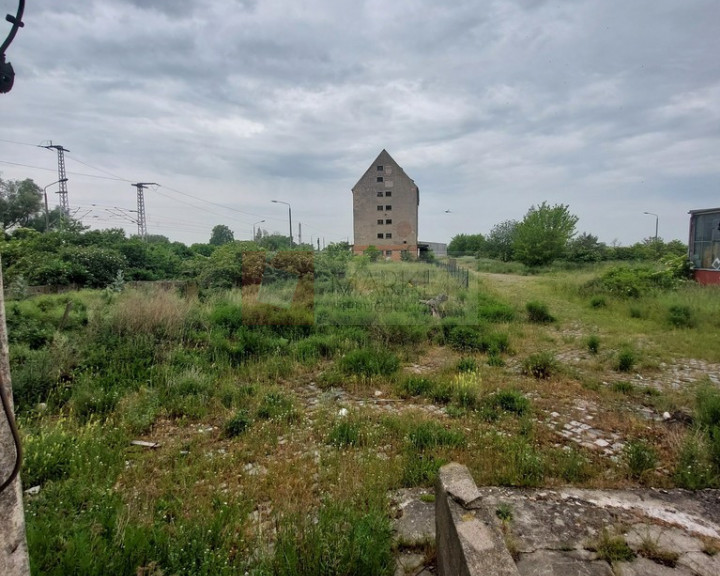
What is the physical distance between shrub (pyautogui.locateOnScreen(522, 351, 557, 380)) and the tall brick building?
3011cm

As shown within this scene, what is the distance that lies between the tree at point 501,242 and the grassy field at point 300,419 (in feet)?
102

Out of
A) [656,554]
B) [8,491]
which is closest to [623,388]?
[656,554]

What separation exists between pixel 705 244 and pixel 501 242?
96.3ft

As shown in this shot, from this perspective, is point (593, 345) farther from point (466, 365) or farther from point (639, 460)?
point (639, 460)

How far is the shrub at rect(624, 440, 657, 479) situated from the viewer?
2.99 meters

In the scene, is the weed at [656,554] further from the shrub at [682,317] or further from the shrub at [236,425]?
the shrub at [682,317]

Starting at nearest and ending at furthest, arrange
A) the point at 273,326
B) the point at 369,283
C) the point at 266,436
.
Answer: the point at 266,436 → the point at 273,326 → the point at 369,283

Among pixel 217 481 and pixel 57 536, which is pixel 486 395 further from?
pixel 57 536

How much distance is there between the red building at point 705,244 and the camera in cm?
1220

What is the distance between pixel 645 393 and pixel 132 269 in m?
13.8

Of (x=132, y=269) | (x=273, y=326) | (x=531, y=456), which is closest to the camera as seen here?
(x=531, y=456)

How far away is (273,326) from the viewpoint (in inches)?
283

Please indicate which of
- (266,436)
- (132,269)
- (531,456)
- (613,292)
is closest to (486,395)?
(531,456)

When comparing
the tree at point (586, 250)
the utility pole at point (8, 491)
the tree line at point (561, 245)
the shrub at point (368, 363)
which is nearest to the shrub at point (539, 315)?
the shrub at point (368, 363)
